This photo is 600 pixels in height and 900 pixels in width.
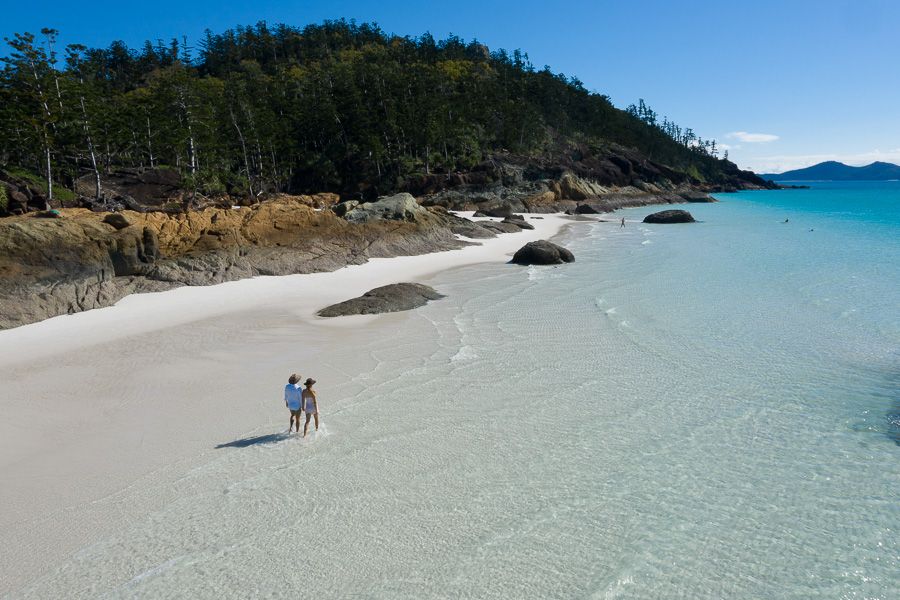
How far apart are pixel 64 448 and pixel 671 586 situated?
33.1 ft

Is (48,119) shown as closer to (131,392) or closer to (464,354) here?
(131,392)

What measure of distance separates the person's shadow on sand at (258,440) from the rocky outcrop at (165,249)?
481 inches

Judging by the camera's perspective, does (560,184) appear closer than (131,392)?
No

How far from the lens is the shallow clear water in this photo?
20.6 ft

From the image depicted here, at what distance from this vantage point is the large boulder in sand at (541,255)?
28.4 m

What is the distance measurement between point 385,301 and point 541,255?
12289 mm

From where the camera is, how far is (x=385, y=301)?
18.9m

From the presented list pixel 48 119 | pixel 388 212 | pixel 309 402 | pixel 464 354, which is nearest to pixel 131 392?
pixel 309 402

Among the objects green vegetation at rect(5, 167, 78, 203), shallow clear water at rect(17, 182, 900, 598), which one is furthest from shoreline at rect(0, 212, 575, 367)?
green vegetation at rect(5, 167, 78, 203)

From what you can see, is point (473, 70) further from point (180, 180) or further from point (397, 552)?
point (397, 552)

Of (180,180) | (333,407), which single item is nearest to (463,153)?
(180,180)

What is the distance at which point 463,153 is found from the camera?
261ft

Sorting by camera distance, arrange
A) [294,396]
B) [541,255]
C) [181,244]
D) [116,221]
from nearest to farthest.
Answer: [294,396]
[116,221]
[181,244]
[541,255]

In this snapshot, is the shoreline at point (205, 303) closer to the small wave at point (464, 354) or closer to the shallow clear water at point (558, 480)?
the shallow clear water at point (558, 480)
